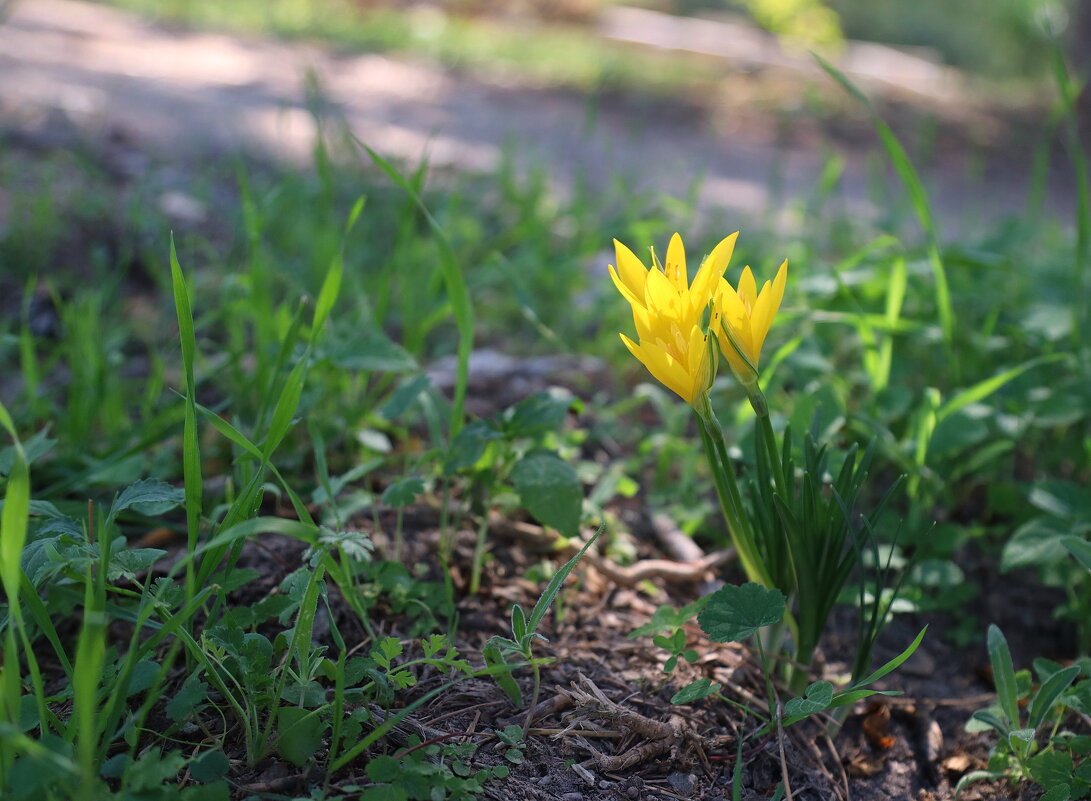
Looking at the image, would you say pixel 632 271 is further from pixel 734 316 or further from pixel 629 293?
pixel 734 316

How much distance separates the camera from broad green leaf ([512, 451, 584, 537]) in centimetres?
135

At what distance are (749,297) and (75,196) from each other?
2.56 meters

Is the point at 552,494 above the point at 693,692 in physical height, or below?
above

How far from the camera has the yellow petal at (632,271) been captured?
105 cm

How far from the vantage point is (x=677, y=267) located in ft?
3.42

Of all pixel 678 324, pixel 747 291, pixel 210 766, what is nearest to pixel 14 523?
pixel 210 766

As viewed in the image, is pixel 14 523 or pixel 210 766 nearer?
pixel 14 523

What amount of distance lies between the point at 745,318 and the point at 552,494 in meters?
0.46

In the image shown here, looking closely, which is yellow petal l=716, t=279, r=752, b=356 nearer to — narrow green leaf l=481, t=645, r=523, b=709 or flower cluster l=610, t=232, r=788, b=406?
flower cluster l=610, t=232, r=788, b=406

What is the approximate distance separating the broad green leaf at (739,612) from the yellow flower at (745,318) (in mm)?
276

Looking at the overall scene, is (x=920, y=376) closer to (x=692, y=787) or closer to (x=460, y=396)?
(x=460, y=396)

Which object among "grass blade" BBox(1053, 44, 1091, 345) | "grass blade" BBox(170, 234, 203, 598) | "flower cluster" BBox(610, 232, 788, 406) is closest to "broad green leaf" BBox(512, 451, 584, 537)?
"flower cluster" BBox(610, 232, 788, 406)

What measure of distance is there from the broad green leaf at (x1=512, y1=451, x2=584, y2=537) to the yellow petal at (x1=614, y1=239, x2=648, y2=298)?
0.41 metres

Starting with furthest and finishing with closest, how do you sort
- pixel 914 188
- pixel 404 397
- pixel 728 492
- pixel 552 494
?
1. pixel 914 188
2. pixel 404 397
3. pixel 552 494
4. pixel 728 492
